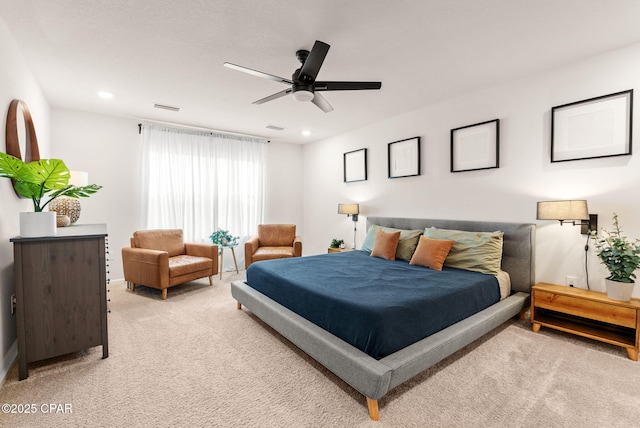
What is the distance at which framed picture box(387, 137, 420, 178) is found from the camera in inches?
167

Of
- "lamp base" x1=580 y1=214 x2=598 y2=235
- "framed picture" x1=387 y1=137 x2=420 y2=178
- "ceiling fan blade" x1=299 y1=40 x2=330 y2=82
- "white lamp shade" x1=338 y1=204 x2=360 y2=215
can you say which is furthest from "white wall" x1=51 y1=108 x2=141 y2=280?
"lamp base" x1=580 y1=214 x2=598 y2=235

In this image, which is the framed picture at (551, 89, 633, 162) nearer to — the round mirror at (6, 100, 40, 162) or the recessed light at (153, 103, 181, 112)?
the recessed light at (153, 103, 181, 112)

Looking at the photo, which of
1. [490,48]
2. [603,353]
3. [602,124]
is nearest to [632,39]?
[602,124]

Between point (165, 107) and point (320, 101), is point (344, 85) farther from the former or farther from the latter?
point (165, 107)

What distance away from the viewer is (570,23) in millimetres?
2211

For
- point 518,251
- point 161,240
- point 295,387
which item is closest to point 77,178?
point 161,240

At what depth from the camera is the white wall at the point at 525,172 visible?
2.63 m

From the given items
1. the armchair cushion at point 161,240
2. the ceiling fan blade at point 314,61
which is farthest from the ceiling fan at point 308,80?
the armchair cushion at point 161,240

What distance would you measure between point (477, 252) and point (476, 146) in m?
1.40

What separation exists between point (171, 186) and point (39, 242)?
298 cm

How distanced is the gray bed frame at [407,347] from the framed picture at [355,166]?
1.84 m

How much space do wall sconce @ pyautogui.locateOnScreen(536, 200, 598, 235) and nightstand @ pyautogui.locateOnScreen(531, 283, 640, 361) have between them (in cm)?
64

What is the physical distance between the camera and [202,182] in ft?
17.3

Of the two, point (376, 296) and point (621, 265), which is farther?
point (621, 265)
